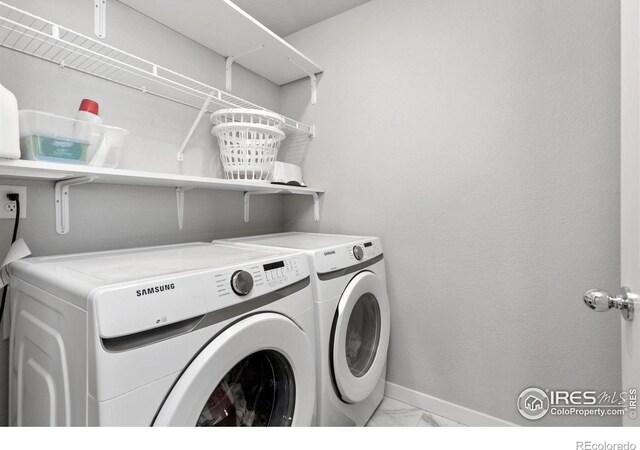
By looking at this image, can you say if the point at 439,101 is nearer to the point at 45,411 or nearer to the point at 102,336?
the point at 102,336

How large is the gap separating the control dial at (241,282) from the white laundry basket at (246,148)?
2.57 feet

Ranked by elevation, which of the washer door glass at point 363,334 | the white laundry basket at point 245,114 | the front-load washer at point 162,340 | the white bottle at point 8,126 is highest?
the white laundry basket at point 245,114

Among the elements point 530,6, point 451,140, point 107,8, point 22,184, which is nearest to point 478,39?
point 530,6

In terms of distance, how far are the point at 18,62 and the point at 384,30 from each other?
171cm

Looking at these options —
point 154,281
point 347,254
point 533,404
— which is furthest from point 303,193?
point 533,404

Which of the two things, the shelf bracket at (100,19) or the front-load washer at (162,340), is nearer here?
the front-load washer at (162,340)

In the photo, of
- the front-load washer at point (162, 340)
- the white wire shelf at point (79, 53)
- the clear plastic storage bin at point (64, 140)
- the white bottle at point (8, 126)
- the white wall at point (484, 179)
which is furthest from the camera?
the white wall at point (484, 179)

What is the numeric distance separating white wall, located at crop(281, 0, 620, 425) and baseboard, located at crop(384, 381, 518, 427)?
0.12 feet

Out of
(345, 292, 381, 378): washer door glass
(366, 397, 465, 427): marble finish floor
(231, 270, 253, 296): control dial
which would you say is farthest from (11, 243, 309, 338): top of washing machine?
(366, 397, 465, 427): marble finish floor

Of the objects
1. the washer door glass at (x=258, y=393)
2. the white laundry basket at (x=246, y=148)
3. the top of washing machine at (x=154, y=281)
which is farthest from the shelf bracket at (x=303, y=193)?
the washer door glass at (x=258, y=393)

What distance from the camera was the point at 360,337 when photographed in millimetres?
1579

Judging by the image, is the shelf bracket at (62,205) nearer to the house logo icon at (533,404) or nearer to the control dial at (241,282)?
the control dial at (241,282)

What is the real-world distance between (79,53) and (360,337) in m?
1.75

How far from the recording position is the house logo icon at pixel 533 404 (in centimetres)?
140
